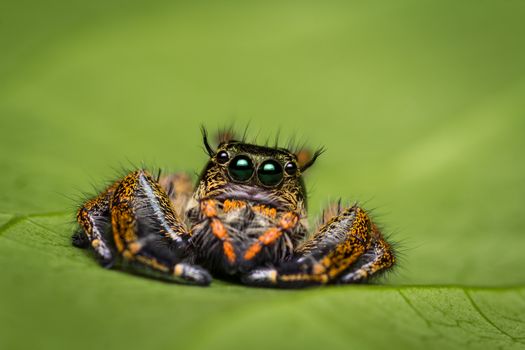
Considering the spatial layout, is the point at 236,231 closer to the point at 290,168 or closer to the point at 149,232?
the point at 149,232

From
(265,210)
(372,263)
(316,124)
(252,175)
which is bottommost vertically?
(372,263)

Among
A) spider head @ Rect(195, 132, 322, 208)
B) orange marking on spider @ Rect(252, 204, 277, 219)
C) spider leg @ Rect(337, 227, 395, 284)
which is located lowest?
spider leg @ Rect(337, 227, 395, 284)

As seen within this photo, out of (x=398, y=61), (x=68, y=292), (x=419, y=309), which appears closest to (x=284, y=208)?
(x=419, y=309)

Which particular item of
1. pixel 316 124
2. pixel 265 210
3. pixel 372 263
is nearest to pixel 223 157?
pixel 265 210

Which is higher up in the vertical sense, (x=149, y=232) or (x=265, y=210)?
(x=265, y=210)

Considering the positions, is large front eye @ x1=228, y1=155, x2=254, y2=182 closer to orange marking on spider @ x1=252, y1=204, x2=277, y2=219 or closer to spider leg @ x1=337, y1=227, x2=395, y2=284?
orange marking on spider @ x1=252, y1=204, x2=277, y2=219

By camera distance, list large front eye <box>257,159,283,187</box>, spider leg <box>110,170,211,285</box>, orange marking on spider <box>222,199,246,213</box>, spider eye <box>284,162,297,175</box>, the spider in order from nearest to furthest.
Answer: spider leg <box>110,170,211,285</box>
the spider
orange marking on spider <box>222,199,246,213</box>
large front eye <box>257,159,283,187</box>
spider eye <box>284,162,297,175</box>

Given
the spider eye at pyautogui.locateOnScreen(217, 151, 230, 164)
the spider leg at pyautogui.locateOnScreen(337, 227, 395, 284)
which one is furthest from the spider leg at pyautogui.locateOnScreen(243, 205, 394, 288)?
the spider eye at pyautogui.locateOnScreen(217, 151, 230, 164)

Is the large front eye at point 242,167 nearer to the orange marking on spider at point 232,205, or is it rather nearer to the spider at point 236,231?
the spider at point 236,231
